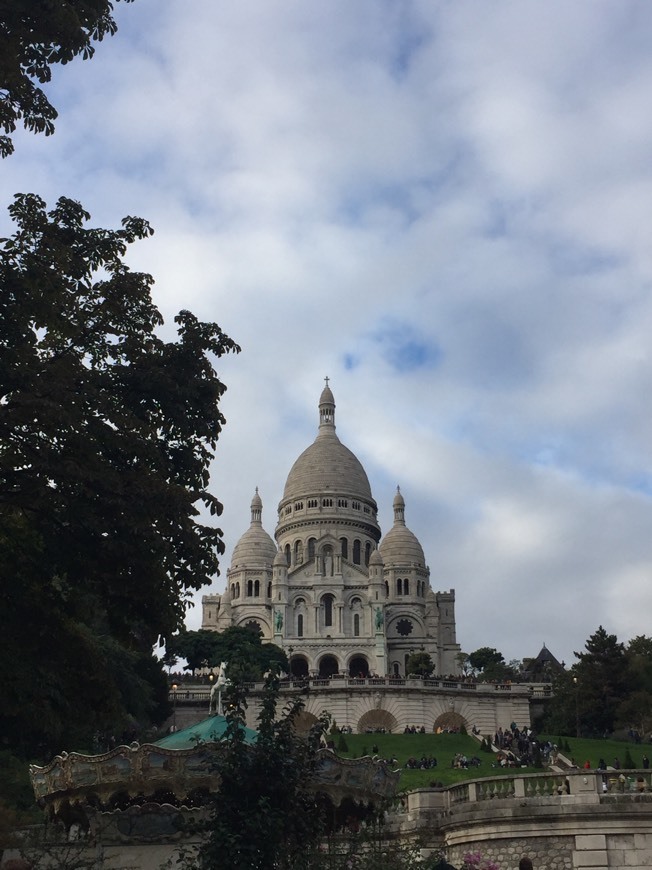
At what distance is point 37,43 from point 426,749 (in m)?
41.5

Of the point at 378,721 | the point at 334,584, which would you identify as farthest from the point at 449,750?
the point at 334,584

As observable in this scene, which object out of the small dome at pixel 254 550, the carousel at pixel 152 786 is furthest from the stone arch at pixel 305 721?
the small dome at pixel 254 550

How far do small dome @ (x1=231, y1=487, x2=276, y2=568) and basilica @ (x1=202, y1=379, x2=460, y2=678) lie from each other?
0.11 meters

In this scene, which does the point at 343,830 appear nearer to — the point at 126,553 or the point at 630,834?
the point at 630,834

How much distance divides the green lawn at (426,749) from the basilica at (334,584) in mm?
34243

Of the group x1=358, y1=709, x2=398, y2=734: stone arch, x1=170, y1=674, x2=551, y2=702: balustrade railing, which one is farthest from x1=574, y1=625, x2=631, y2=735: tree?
x1=358, y1=709, x2=398, y2=734: stone arch

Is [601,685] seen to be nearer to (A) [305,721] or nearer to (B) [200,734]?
(A) [305,721]

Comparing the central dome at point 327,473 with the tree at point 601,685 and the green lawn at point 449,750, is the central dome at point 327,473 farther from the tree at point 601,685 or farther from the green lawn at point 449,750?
the green lawn at point 449,750

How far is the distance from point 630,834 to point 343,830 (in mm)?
5735

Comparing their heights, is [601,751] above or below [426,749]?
below

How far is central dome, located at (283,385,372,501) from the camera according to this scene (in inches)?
4471

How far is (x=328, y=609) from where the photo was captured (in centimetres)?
10125

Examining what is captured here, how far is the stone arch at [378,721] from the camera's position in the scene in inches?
2562

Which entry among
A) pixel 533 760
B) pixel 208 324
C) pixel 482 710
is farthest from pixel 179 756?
pixel 482 710
